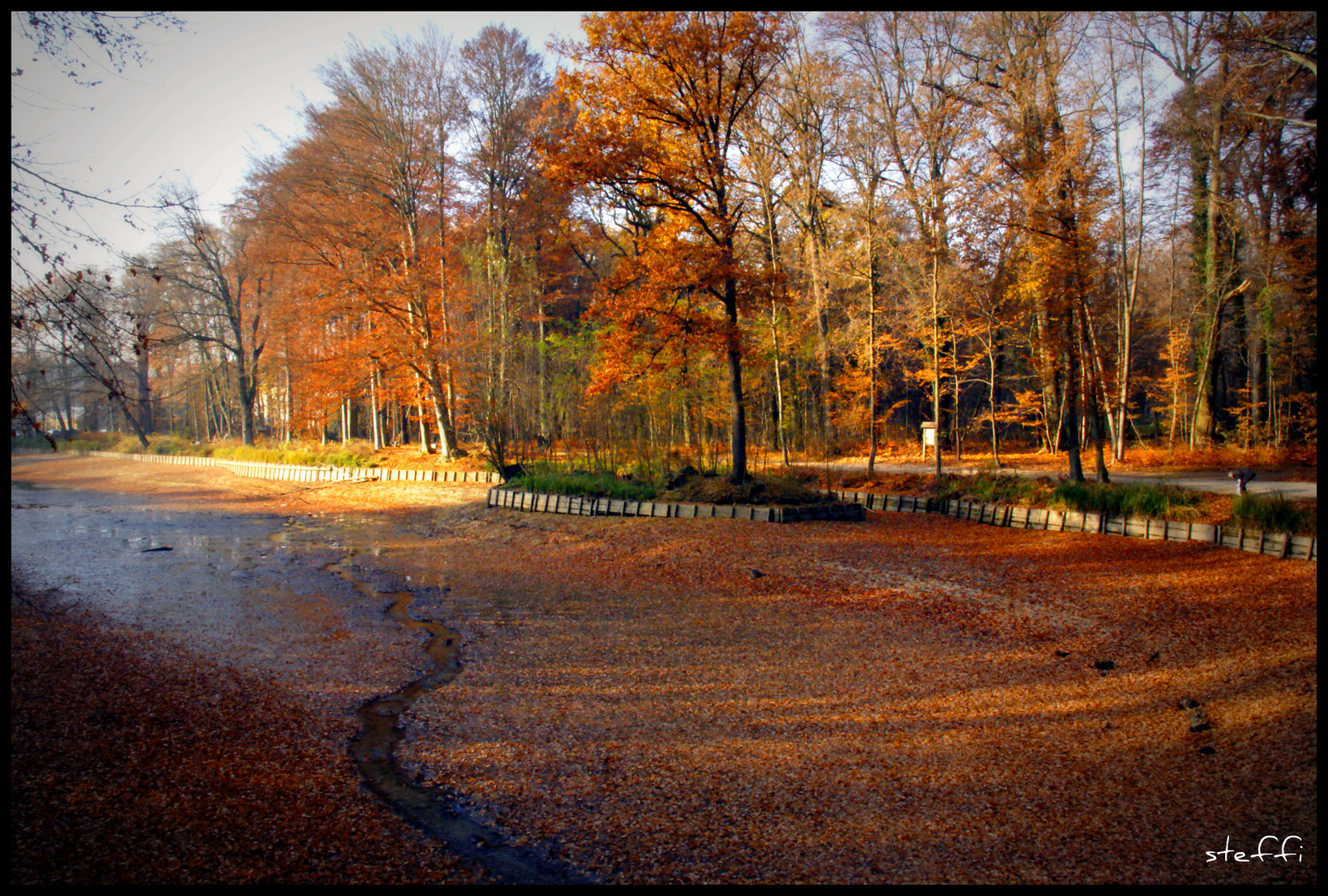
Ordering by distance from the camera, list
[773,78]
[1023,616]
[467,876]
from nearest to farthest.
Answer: [467,876] < [1023,616] < [773,78]

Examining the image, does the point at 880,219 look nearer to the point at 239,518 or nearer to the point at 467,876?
the point at 239,518

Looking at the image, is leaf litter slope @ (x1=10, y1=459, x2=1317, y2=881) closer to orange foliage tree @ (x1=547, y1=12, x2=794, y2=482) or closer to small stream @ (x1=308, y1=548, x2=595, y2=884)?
small stream @ (x1=308, y1=548, x2=595, y2=884)

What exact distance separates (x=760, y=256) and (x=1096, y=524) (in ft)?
49.9

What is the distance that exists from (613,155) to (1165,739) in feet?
31.6

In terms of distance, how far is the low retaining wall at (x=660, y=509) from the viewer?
10.1 meters

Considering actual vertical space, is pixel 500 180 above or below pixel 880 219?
above

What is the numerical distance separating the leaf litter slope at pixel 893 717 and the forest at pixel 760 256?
11.4ft

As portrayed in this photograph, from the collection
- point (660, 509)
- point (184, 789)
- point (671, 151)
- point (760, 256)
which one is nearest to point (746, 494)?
point (660, 509)

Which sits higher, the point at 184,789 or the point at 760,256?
the point at 760,256

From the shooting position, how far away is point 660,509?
11016 millimetres

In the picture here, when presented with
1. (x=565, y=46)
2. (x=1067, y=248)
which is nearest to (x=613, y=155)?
(x=565, y=46)

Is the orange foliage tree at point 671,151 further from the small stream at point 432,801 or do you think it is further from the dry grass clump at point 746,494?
the small stream at point 432,801

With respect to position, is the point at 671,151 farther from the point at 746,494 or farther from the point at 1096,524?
the point at 1096,524

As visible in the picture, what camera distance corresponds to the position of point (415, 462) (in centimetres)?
2019
